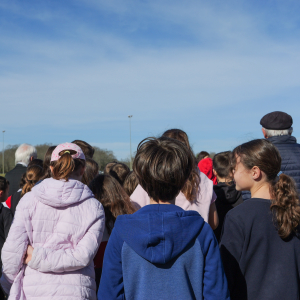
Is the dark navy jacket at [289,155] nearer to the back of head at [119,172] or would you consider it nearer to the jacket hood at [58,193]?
the jacket hood at [58,193]

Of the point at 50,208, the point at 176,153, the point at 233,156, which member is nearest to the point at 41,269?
the point at 50,208

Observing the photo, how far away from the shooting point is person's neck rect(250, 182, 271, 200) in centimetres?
234

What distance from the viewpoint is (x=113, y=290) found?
5.89 feet

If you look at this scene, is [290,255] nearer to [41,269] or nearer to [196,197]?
[196,197]

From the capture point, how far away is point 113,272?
70.5 inches

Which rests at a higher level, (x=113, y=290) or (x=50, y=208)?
(x=50, y=208)

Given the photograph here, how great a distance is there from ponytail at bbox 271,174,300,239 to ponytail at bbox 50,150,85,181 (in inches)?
58.9

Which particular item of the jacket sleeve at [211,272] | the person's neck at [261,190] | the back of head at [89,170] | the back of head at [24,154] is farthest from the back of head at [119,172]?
the jacket sleeve at [211,272]

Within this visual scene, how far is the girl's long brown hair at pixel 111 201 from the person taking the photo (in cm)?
309

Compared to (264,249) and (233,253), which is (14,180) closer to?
(233,253)

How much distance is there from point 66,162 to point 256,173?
1.43 meters

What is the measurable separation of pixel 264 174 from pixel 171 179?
3.03 ft

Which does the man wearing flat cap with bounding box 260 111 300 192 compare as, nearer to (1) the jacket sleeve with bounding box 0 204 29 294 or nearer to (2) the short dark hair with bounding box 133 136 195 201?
(2) the short dark hair with bounding box 133 136 195 201

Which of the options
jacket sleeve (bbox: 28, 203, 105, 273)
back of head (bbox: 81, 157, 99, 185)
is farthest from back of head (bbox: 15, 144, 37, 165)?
jacket sleeve (bbox: 28, 203, 105, 273)
